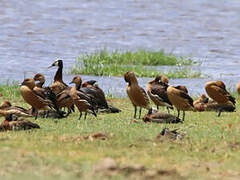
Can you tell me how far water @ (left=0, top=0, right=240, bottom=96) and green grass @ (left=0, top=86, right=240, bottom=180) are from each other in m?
6.68

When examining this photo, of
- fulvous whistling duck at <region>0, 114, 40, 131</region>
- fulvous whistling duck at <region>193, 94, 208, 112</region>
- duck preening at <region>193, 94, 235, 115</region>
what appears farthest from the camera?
fulvous whistling duck at <region>193, 94, 208, 112</region>

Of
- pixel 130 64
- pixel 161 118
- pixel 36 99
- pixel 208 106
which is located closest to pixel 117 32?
pixel 130 64

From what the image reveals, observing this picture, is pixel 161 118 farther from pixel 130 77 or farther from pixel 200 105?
pixel 200 105

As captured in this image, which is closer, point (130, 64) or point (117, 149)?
point (117, 149)

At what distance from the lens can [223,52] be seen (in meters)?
33.0

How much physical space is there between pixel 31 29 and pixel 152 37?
22.1ft

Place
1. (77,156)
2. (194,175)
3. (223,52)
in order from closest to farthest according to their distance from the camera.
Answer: (194,175)
(77,156)
(223,52)

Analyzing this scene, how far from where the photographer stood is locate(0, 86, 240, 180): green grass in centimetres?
992

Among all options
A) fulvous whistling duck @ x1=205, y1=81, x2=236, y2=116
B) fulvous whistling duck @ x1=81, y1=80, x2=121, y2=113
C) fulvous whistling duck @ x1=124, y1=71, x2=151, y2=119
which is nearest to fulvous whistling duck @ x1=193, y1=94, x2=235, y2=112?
fulvous whistling duck @ x1=205, y1=81, x2=236, y2=116

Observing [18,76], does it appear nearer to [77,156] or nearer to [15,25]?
[77,156]

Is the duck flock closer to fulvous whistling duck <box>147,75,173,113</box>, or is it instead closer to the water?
fulvous whistling duck <box>147,75,173,113</box>

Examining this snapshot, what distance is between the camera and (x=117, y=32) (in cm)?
3928

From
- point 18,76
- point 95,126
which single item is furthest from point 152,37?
point 95,126

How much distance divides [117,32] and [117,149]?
28.0 meters
